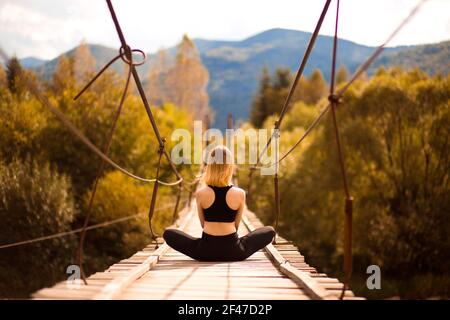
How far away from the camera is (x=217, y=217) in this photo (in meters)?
3.51

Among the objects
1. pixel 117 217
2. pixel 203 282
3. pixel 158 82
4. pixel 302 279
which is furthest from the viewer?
pixel 158 82

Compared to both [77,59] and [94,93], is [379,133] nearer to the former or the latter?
[94,93]

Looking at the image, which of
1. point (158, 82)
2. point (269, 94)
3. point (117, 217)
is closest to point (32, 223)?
point (117, 217)

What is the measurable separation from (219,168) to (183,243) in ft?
1.76

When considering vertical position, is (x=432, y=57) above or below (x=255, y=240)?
above

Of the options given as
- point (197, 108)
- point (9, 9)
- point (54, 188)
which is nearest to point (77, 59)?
point (9, 9)

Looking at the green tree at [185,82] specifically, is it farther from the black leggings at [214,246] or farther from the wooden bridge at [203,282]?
the wooden bridge at [203,282]

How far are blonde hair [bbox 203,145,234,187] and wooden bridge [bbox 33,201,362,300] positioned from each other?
499 millimetres

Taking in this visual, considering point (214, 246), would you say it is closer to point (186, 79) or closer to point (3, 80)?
point (3, 80)

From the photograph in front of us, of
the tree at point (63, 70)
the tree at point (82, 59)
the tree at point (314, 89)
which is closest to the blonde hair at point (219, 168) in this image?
the tree at point (63, 70)

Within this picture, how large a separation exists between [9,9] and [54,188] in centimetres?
2025

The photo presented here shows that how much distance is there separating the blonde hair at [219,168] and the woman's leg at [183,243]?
39 cm

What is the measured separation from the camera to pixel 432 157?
58.6ft
